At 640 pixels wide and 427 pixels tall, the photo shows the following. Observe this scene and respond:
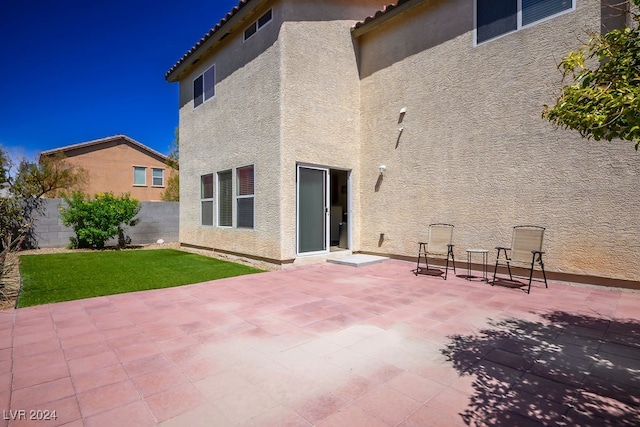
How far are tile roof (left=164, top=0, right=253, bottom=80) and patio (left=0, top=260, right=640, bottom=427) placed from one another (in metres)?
9.10

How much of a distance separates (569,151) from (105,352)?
29.8 ft

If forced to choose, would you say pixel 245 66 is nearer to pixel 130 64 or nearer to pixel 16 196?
pixel 16 196

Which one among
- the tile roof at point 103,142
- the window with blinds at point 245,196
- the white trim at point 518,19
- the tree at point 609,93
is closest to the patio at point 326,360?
the tree at point 609,93

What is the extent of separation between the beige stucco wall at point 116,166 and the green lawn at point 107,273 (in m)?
18.2

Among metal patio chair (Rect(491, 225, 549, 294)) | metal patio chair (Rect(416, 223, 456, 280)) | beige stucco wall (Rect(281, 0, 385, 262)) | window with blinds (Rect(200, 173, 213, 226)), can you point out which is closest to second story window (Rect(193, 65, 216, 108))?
window with blinds (Rect(200, 173, 213, 226))

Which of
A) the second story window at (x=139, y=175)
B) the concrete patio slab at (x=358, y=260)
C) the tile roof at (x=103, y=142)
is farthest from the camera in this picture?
the second story window at (x=139, y=175)

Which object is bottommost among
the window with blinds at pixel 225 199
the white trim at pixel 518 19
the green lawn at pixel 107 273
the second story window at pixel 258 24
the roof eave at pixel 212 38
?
the green lawn at pixel 107 273

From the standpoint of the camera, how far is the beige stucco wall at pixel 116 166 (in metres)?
27.0

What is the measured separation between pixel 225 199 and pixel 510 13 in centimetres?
1014

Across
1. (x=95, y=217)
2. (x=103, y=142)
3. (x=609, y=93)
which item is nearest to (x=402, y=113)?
(x=609, y=93)

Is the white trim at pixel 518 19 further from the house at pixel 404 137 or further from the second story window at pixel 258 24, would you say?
Answer: the second story window at pixel 258 24

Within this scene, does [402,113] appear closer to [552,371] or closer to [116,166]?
[552,371]

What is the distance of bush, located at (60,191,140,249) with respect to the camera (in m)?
13.8

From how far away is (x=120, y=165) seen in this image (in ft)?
95.1
